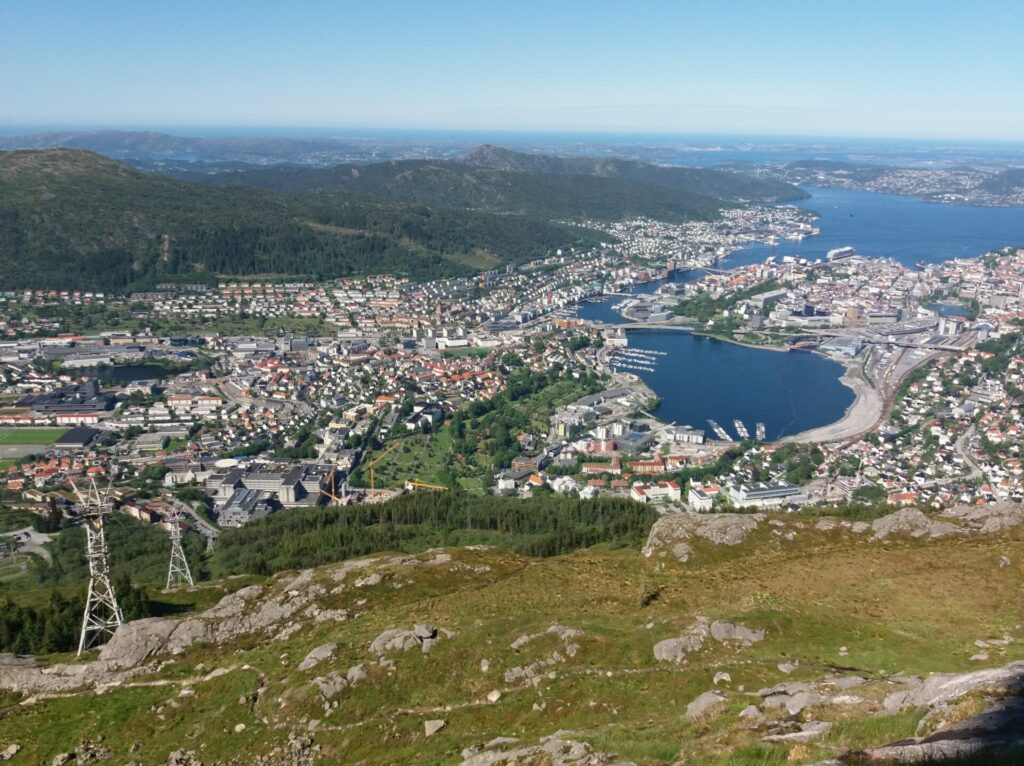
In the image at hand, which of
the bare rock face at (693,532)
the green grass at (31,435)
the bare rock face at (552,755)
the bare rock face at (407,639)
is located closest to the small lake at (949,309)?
the bare rock face at (693,532)

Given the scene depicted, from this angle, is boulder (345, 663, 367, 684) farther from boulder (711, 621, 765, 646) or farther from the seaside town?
the seaside town

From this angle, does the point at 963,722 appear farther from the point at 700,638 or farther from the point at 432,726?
the point at 432,726

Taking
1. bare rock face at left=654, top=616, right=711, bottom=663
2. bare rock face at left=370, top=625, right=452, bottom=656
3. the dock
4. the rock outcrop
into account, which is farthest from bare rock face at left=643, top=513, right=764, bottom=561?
the dock

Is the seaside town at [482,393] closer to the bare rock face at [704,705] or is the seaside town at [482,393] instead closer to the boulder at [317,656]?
the boulder at [317,656]

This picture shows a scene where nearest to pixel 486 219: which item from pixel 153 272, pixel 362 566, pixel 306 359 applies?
pixel 153 272

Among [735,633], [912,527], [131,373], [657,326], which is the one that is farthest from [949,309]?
[131,373]

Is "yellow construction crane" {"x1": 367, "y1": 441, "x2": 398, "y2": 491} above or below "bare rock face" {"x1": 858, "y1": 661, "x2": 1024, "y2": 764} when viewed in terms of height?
below

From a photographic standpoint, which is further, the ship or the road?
the ship
